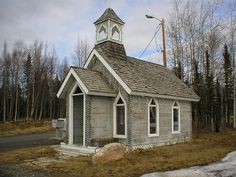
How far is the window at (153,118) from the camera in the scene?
48.3ft

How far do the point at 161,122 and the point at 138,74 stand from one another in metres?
3.09

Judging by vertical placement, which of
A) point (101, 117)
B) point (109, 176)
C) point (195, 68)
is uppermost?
point (195, 68)

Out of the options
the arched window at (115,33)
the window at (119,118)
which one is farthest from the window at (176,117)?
the arched window at (115,33)

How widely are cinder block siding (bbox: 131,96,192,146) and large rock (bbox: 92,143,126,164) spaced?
8.12 feet

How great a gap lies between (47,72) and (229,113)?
3421 centimetres

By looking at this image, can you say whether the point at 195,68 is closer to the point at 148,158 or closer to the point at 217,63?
the point at 217,63

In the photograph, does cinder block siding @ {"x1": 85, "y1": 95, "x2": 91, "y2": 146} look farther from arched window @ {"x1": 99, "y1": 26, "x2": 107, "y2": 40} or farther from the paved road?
the paved road

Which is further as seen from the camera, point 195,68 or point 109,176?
point 195,68

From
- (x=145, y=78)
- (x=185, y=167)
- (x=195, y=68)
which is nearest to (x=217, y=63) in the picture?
(x=195, y=68)

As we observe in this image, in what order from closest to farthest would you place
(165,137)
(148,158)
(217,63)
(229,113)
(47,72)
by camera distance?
(148,158), (165,137), (217,63), (229,113), (47,72)

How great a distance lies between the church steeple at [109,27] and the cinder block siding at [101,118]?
3980mm

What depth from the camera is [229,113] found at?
3300 cm

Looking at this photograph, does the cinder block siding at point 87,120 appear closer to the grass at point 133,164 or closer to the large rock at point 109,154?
the grass at point 133,164

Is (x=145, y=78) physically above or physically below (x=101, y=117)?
above
